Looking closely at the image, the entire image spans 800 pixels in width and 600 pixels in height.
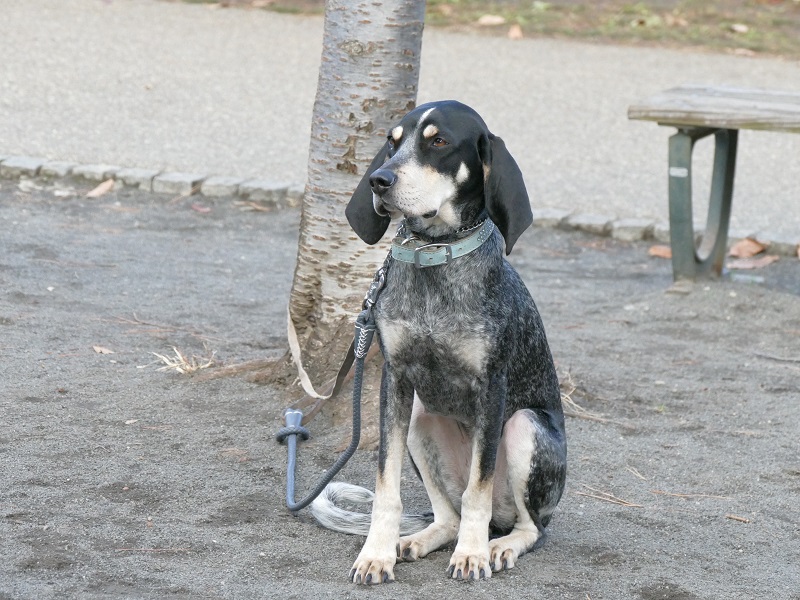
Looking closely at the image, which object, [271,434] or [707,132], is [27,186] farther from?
[707,132]

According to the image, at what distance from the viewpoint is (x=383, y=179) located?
130 inches

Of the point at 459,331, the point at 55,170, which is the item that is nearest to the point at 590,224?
the point at 55,170

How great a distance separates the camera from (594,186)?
9.25m

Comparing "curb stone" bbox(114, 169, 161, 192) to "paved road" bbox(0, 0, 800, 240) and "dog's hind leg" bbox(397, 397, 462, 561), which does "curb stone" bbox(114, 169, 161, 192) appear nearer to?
"paved road" bbox(0, 0, 800, 240)

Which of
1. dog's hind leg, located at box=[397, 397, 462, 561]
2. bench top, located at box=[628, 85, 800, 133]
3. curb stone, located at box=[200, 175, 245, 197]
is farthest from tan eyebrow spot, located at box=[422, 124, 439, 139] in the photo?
curb stone, located at box=[200, 175, 245, 197]

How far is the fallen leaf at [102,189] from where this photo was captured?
8.71m

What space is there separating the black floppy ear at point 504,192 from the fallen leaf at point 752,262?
4781 mm

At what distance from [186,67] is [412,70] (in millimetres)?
7714

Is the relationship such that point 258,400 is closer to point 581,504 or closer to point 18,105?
point 581,504

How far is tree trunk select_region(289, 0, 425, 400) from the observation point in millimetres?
4754

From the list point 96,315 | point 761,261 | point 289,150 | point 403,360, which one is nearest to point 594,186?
point 761,261

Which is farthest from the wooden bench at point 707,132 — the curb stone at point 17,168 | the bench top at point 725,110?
the curb stone at point 17,168

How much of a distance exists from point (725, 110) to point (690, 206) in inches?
25.9

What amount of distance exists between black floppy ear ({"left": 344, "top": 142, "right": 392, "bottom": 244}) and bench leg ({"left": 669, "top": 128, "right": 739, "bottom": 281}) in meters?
3.72
